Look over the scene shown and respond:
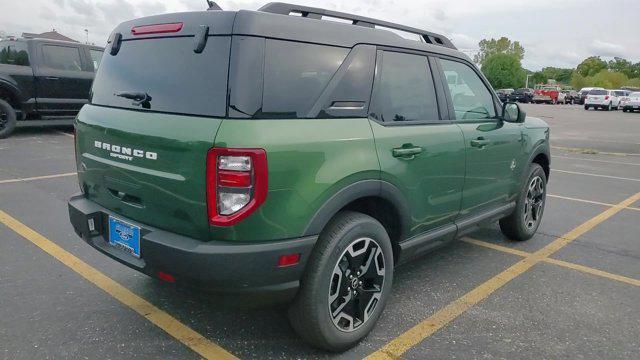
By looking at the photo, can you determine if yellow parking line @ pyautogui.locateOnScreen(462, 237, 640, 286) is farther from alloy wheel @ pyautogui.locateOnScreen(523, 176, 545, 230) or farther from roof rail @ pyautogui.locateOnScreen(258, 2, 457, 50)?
roof rail @ pyautogui.locateOnScreen(258, 2, 457, 50)

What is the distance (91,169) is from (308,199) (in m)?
1.40

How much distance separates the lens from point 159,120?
2477 millimetres

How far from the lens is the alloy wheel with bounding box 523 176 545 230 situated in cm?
468

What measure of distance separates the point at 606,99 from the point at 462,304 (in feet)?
124

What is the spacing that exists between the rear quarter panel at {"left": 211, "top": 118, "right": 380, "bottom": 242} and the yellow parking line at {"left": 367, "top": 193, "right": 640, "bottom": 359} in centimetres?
97

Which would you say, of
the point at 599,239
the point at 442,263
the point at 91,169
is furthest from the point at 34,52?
the point at 599,239

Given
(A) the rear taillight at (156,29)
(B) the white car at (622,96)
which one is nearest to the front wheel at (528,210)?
(A) the rear taillight at (156,29)

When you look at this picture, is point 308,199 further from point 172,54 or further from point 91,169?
point 91,169

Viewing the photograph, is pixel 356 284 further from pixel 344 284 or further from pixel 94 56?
pixel 94 56

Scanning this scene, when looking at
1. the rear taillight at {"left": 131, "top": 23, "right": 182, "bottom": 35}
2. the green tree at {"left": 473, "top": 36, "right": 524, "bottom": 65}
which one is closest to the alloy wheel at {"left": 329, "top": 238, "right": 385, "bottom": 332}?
the rear taillight at {"left": 131, "top": 23, "right": 182, "bottom": 35}

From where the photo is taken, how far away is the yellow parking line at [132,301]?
A: 8.98ft

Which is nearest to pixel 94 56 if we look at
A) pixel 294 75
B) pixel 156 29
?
pixel 156 29

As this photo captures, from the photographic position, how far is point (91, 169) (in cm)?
290

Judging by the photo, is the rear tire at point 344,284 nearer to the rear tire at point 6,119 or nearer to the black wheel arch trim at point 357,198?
the black wheel arch trim at point 357,198
